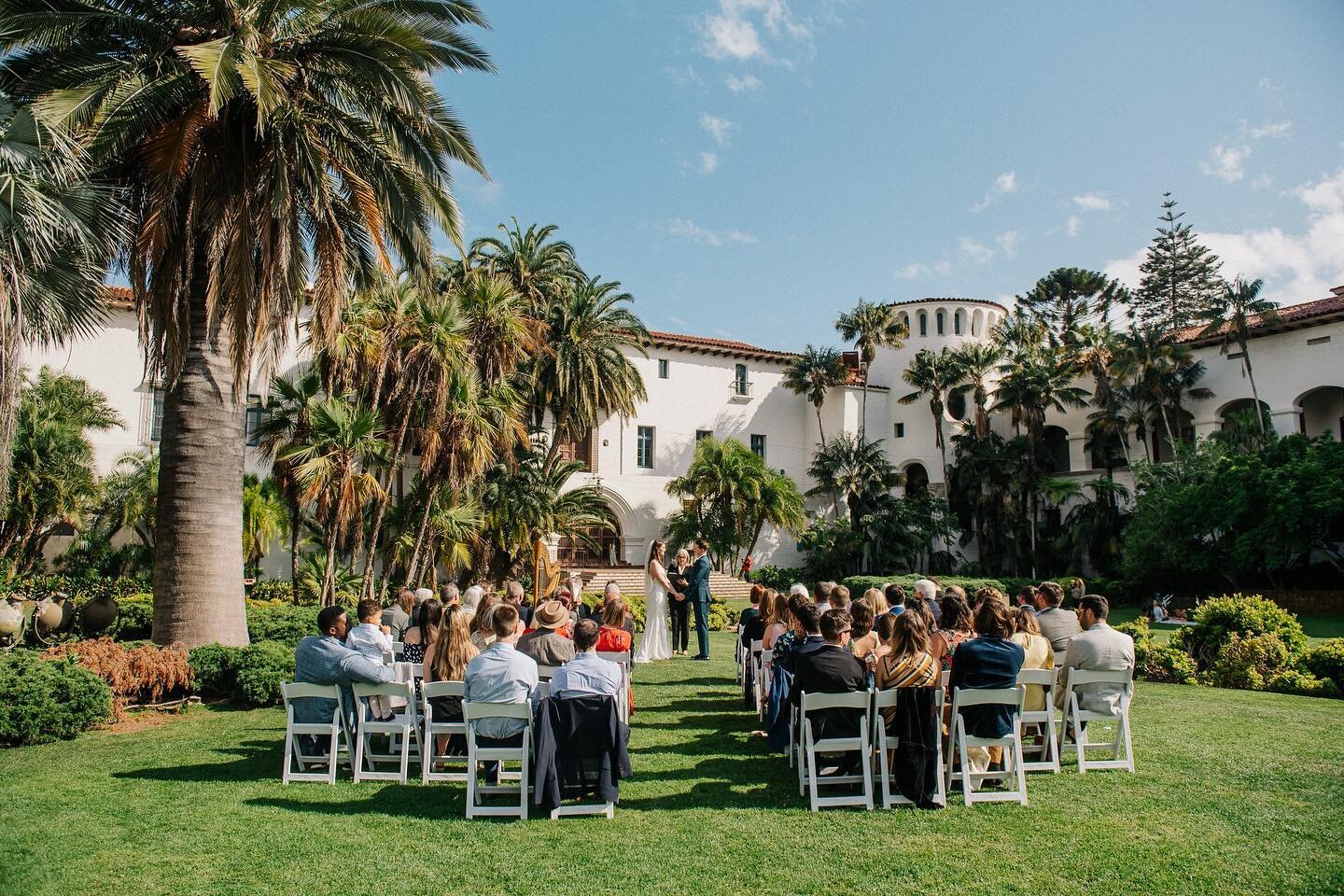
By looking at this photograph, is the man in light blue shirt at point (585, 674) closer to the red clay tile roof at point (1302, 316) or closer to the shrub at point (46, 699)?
the shrub at point (46, 699)

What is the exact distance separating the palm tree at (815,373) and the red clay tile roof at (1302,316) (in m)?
16.0

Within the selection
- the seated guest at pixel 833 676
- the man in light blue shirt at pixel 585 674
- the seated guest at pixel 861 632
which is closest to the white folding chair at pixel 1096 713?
the seated guest at pixel 861 632

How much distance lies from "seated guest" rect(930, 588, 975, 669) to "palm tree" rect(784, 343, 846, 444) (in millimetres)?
37682

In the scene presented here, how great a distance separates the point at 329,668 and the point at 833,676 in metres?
4.08

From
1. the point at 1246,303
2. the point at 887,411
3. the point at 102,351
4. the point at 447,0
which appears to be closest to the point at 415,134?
the point at 447,0

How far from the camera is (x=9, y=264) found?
8.01 m

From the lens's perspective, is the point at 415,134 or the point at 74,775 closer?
the point at 74,775

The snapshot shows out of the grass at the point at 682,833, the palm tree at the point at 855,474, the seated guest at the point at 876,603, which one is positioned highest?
Answer: the palm tree at the point at 855,474

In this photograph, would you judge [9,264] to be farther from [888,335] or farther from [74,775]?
[888,335]

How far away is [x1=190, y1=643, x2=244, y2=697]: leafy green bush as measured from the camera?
421 inches

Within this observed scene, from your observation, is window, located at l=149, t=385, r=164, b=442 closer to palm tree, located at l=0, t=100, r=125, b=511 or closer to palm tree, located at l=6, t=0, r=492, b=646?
palm tree, located at l=6, t=0, r=492, b=646

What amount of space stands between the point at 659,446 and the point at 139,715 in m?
32.2

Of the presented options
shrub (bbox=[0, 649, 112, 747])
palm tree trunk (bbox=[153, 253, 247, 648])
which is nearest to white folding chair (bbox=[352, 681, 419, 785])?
shrub (bbox=[0, 649, 112, 747])

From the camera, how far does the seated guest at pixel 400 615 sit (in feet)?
34.2
